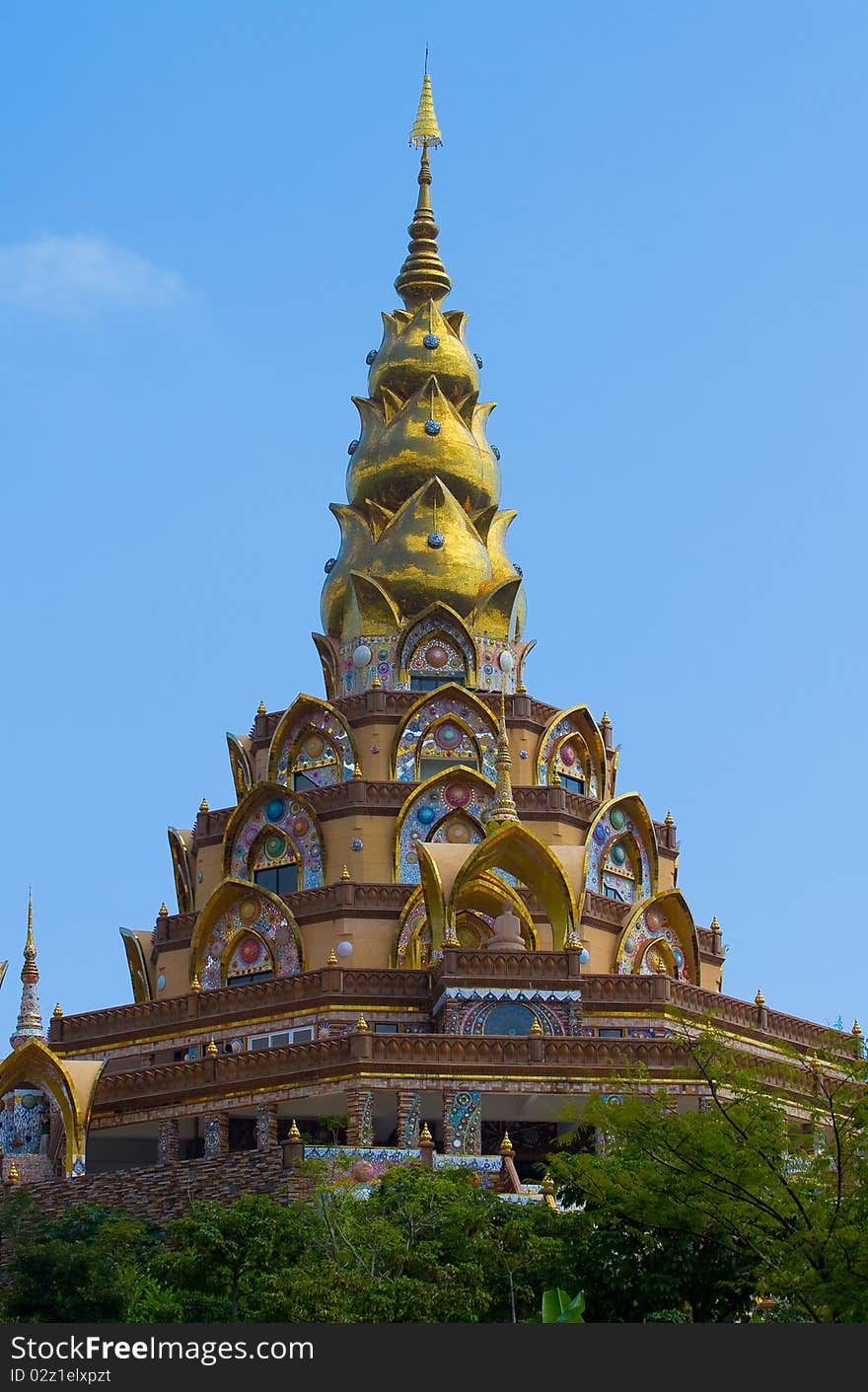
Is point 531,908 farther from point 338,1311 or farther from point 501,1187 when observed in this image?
point 338,1311

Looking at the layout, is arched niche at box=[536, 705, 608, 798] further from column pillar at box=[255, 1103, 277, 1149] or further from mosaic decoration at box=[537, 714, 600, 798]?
column pillar at box=[255, 1103, 277, 1149]

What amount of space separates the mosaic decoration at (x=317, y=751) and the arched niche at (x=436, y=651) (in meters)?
2.15

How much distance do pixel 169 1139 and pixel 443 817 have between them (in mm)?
8791

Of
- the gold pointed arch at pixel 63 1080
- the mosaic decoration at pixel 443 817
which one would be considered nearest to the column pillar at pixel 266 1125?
the gold pointed arch at pixel 63 1080

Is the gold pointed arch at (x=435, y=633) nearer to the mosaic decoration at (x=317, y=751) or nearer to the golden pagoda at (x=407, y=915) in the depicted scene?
the golden pagoda at (x=407, y=915)

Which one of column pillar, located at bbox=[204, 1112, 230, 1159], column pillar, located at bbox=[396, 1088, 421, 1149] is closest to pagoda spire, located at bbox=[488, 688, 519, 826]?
column pillar, located at bbox=[396, 1088, 421, 1149]

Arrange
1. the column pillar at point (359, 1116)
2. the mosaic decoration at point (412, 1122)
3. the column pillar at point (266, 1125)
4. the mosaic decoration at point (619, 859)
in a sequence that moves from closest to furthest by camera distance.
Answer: the mosaic decoration at point (412, 1122)
the column pillar at point (359, 1116)
the column pillar at point (266, 1125)
the mosaic decoration at point (619, 859)

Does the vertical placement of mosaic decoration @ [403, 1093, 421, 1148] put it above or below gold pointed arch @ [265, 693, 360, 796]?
below

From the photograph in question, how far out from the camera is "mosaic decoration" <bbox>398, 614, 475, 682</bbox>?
58.4m

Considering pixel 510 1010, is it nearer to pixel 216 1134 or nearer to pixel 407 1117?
pixel 407 1117

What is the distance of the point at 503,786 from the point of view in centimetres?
5319

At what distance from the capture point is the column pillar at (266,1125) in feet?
155

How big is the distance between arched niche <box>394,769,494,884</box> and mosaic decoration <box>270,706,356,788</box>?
2172 millimetres

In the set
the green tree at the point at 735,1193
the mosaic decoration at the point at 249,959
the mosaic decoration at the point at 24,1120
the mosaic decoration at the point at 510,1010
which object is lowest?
the green tree at the point at 735,1193
